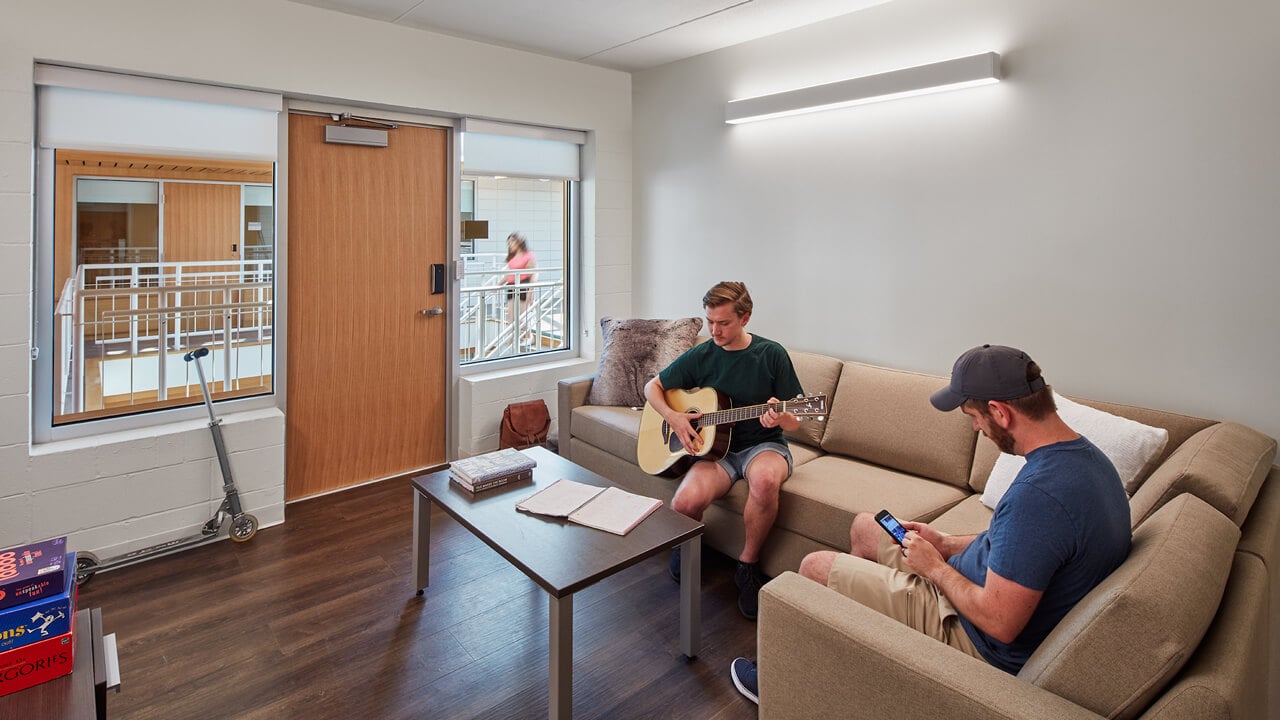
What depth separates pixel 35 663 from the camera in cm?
124

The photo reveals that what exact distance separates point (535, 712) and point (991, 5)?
3.24 metres

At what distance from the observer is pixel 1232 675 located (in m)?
1.16

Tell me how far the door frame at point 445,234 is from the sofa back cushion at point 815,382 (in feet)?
7.10

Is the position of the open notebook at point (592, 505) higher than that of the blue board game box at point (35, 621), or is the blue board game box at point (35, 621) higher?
the blue board game box at point (35, 621)

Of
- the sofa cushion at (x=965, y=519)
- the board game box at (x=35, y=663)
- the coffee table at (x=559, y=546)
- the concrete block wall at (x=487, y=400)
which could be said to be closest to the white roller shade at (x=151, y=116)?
the concrete block wall at (x=487, y=400)

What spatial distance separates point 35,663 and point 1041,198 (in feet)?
11.2

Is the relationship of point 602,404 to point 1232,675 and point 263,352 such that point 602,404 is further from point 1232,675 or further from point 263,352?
point 1232,675

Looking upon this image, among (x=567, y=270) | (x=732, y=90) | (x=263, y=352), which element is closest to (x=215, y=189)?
(x=263, y=352)

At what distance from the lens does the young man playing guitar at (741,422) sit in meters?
2.73

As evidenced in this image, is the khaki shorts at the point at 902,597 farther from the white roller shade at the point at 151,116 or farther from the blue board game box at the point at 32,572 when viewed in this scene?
the white roller shade at the point at 151,116

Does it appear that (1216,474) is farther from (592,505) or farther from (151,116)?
(151,116)

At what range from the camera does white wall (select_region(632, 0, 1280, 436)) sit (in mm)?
2439

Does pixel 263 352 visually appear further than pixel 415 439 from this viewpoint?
No

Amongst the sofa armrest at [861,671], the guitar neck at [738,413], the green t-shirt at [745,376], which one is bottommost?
the sofa armrest at [861,671]
